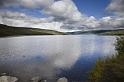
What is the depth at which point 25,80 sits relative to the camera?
12414mm

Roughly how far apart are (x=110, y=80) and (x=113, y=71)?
51 centimetres

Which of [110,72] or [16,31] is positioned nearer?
[110,72]

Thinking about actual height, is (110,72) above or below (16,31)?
below

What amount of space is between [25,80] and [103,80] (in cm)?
499

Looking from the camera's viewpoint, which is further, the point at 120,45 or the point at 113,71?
the point at 120,45

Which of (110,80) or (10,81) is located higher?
(110,80)

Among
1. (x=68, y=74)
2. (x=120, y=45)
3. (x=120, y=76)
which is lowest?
(x=68, y=74)

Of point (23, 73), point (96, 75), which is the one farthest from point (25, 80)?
point (96, 75)

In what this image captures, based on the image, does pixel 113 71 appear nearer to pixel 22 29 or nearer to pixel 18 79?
pixel 18 79

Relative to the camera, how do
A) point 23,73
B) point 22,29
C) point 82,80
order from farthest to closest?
point 22,29 < point 23,73 < point 82,80

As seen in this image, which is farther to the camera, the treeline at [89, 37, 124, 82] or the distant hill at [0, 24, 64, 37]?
the distant hill at [0, 24, 64, 37]

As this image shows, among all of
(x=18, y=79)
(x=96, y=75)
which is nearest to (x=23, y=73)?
(x=18, y=79)

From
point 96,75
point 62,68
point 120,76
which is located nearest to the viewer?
point 120,76

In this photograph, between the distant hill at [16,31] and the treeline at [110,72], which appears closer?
the treeline at [110,72]
